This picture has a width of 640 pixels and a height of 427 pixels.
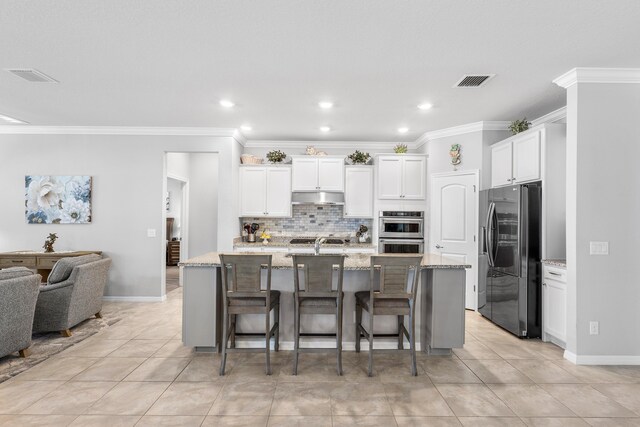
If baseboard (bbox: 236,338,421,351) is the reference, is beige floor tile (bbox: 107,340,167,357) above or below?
below

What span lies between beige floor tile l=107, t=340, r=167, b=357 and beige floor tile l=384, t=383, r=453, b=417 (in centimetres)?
228

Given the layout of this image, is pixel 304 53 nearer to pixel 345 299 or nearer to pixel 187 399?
pixel 345 299

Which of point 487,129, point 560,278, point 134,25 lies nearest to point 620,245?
point 560,278

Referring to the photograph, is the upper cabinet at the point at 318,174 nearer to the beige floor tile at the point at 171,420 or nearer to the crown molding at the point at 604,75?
the crown molding at the point at 604,75

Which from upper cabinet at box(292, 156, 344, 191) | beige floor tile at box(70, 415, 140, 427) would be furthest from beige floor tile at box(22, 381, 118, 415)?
upper cabinet at box(292, 156, 344, 191)

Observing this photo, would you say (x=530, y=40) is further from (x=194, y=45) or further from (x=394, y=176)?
(x=394, y=176)

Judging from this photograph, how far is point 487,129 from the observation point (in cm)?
507

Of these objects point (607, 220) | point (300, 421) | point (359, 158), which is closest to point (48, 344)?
point (300, 421)

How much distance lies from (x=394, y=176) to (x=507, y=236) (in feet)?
6.92

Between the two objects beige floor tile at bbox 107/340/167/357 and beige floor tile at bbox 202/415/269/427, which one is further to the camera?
beige floor tile at bbox 107/340/167/357

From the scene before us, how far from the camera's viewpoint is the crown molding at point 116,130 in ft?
18.0

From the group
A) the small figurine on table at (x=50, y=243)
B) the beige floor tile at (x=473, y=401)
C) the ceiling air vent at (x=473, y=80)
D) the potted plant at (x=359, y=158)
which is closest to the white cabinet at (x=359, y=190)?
the potted plant at (x=359, y=158)

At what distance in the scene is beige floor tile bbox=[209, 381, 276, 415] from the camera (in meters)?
2.43

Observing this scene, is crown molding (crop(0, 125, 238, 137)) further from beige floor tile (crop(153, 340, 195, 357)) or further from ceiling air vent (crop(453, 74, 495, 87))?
ceiling air vent (crop(453, 74, 495, 87))
